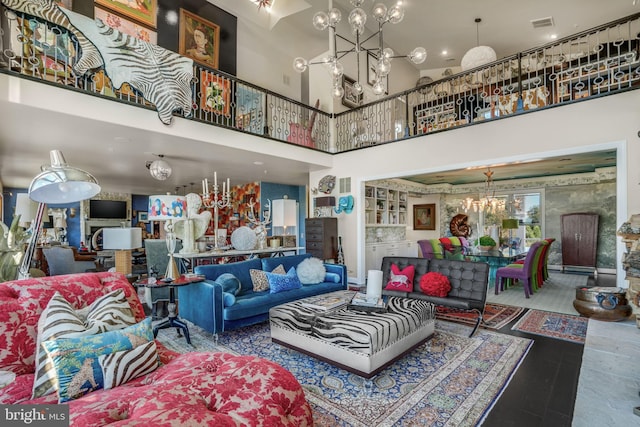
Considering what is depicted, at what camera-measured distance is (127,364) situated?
1432mm

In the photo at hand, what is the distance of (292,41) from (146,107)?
5.04 m

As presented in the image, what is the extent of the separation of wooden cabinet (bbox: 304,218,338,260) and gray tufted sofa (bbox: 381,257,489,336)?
2.50 metres

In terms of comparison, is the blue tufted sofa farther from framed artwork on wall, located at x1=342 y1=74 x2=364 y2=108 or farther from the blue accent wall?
the blue accent wall

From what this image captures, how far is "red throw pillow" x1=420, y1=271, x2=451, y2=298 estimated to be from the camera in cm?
359

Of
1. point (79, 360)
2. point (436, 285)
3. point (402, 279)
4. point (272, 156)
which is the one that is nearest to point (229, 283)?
point (79, 360)

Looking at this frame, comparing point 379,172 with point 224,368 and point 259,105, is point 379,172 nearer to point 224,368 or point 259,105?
point 259,105

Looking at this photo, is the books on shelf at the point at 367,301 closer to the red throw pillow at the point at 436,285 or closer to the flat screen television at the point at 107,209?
the red throw pillow at the point at 436,285

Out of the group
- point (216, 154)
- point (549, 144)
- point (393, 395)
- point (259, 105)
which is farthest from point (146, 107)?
point (549, 144)

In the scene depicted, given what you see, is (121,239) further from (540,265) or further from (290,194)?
(540,265)

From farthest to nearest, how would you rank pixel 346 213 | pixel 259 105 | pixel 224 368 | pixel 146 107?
pixel 346 213 → pixel 259 105 → pixel 146 107 → pixel 224 368

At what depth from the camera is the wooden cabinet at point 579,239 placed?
24.7 feet

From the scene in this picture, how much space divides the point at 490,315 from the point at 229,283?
11.5 feet

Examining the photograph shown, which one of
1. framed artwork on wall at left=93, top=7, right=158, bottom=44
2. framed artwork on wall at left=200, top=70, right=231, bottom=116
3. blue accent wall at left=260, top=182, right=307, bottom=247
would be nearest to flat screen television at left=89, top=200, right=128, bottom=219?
blue accent wall at left=260, top=182, right=307, bottom=247

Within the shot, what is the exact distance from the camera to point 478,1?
6102 millimetres
